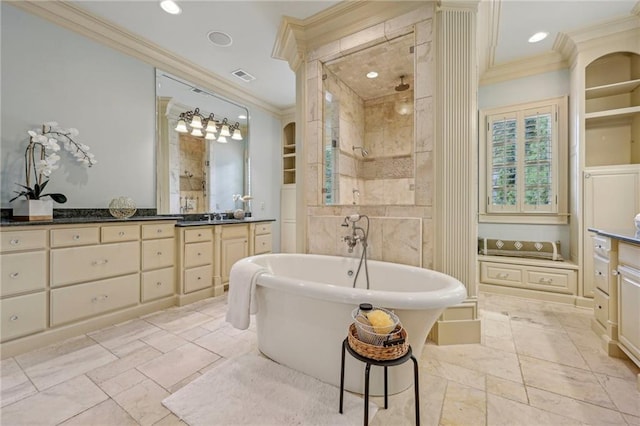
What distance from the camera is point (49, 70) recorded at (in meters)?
2.37

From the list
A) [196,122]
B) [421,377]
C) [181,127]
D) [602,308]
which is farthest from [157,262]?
[602,308]

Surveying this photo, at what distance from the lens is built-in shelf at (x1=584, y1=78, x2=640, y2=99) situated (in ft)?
8.83

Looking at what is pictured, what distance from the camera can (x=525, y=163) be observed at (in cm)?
326

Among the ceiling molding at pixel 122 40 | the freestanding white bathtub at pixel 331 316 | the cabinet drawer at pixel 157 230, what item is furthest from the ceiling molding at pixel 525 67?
the cabinet drawer at pixel 157 230

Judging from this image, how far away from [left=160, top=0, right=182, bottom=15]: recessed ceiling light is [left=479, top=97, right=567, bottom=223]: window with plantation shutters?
143 inches

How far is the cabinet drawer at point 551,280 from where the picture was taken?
9.24 ft

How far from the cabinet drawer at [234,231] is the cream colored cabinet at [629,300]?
3.49 m

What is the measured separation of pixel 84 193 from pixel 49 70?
3.65ft

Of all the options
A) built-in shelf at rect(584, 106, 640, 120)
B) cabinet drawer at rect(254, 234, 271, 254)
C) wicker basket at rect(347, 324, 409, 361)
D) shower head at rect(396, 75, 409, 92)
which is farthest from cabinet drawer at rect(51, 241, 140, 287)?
built-in shelf at rect(584, 106, 640, 120)

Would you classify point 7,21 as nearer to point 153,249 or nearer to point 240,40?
point 240,40

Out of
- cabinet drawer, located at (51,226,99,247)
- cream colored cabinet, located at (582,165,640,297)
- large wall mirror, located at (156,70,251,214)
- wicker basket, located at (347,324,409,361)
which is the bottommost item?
wicker basket, located at (347,324,409,361)

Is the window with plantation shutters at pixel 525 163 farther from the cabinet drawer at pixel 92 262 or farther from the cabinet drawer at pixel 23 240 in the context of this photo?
the cabinet drawer at pixel 23 240

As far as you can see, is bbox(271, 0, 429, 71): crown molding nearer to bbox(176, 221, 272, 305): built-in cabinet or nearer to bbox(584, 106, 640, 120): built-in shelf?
bbox(176, 221, 272, 305): built-in cabinet

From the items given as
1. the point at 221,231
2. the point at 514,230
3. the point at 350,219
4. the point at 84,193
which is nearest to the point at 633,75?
the point at 514,230
